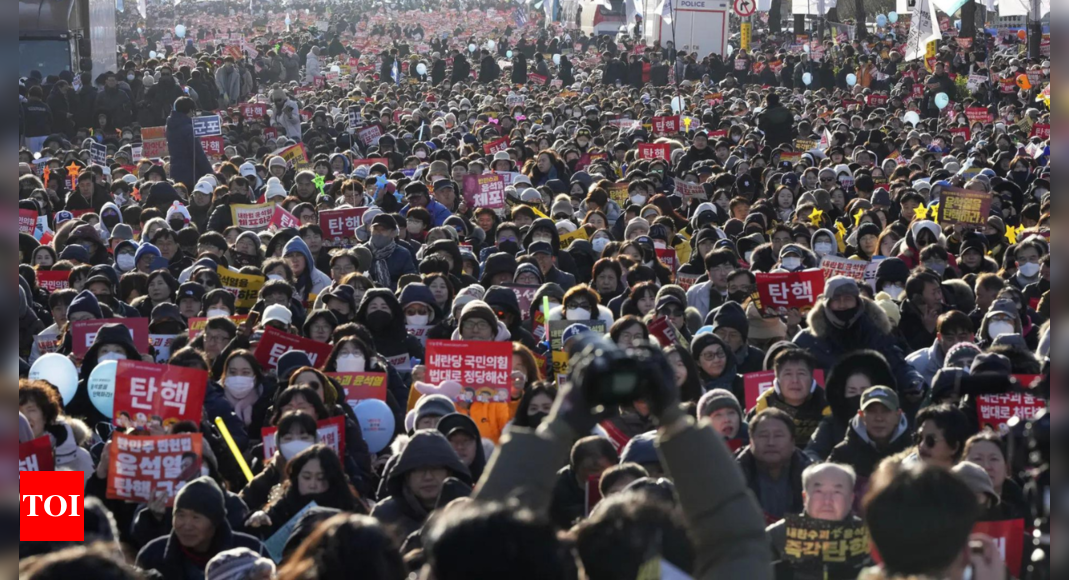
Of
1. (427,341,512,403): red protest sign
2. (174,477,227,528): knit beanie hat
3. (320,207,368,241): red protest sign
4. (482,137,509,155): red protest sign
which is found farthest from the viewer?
(482,137,509,155): red protest sign

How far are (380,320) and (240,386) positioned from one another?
154cm

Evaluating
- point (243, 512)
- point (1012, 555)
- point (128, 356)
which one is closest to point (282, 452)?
point (243, 512)

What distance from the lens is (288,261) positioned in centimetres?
1121

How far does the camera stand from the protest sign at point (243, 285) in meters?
11.0

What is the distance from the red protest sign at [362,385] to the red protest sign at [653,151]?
41.4 feet

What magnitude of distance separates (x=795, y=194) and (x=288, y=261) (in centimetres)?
718

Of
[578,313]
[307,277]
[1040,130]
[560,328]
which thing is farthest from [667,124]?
[560,328]

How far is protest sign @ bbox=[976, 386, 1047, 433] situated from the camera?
6.69 metres

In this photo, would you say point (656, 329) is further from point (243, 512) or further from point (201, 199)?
point (201, 199)

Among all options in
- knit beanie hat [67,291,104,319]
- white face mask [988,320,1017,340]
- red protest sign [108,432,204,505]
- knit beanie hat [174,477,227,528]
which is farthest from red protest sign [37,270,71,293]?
white face mask [988,320,1017,340]

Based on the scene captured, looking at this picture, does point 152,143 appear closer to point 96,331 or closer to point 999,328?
point 96,331

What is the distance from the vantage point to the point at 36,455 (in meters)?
6.07

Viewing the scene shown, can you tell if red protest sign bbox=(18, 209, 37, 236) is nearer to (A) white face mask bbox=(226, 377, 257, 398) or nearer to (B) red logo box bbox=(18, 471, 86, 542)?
(A) white face mask bbox=(226, 377, 257, 398)

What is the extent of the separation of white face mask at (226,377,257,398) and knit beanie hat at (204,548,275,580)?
3.19 metres
